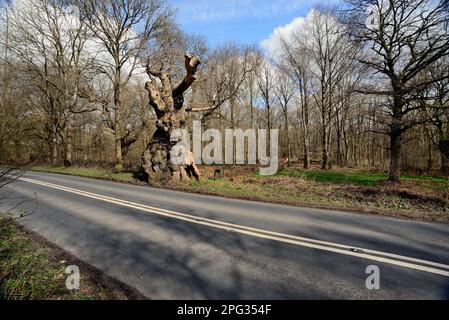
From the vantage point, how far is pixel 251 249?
4.54 meters

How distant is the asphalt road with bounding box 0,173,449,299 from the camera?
325 centimetres

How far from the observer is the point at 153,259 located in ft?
13.7

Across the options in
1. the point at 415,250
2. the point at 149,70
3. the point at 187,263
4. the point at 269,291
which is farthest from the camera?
the point at 149,70

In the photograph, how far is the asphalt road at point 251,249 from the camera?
128 inches

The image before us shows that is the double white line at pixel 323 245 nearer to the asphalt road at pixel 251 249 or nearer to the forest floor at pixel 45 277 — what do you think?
the asphalt road at pixel 251 249

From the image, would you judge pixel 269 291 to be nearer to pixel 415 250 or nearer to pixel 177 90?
pixel 415 250

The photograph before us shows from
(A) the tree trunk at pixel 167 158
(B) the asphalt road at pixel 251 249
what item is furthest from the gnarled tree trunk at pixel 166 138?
(B) the asphalt road at pixel 251 249

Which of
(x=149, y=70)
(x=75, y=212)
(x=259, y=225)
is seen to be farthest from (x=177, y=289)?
(x=149, y=70)

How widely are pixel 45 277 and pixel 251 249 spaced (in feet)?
10.9

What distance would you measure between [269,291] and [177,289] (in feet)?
4.04

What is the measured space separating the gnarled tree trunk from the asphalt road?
21.6ft

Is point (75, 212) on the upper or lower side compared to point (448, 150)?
lower

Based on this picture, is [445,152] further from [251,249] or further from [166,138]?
[251,249]

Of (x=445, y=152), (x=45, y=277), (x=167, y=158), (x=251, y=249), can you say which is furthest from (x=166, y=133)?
(x=445, y=152)
